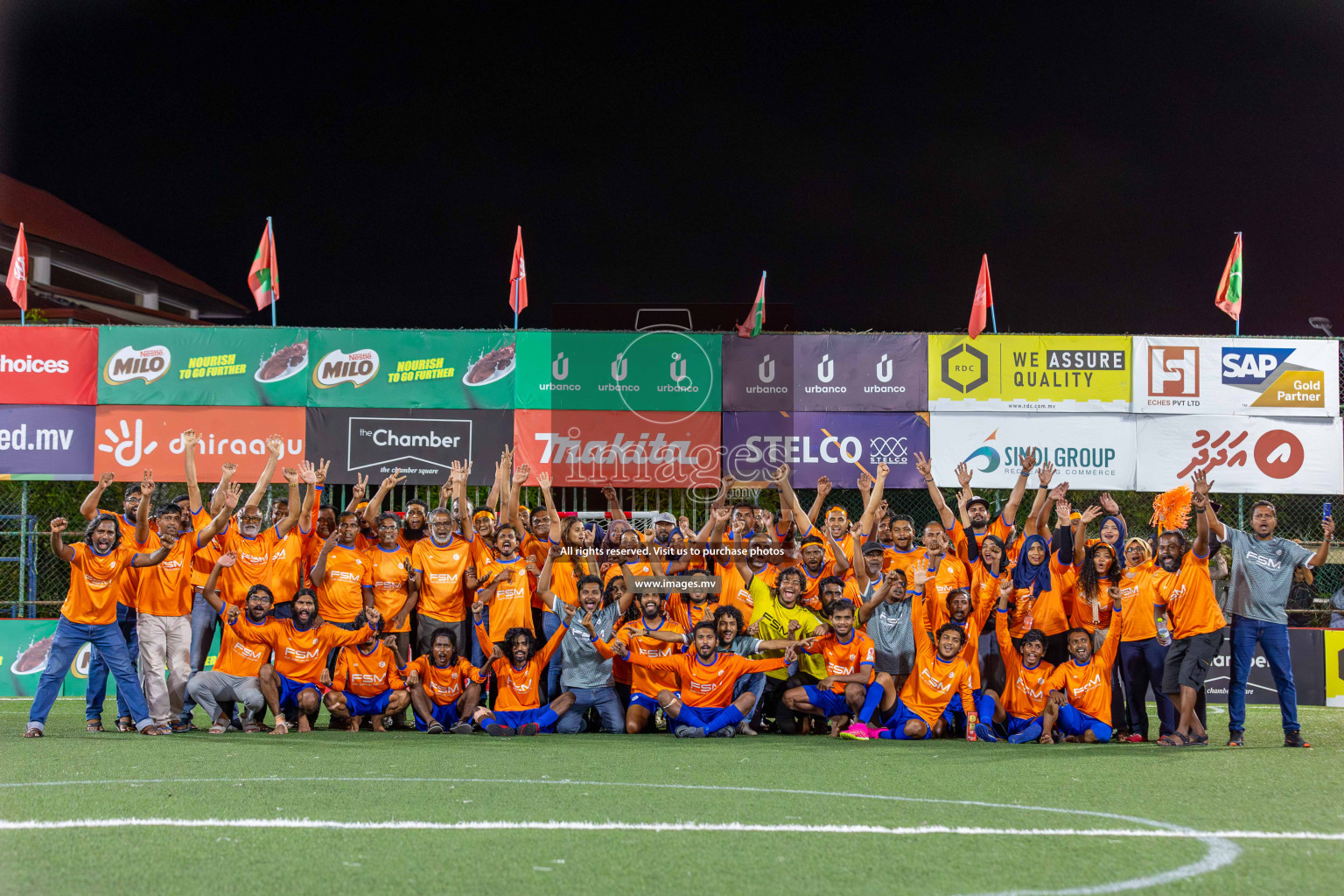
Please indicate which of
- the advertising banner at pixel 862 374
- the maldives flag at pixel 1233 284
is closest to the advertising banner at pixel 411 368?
the advertising banner at pixel 862 374

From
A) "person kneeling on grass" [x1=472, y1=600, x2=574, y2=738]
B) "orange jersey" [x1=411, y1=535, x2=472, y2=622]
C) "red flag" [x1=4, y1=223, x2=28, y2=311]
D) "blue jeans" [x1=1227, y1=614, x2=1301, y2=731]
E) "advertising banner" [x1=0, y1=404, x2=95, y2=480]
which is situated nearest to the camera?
"blue jeans" [x1=1227, y1=614, x2=1301, y2=731]

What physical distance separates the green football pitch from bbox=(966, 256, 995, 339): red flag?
7.82m

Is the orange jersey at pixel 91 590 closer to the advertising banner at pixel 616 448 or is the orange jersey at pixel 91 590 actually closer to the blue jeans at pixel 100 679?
the blue jeans at pixel 100 679

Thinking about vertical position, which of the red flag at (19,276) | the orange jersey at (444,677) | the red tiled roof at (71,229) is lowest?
the orange jersey at (444,677)

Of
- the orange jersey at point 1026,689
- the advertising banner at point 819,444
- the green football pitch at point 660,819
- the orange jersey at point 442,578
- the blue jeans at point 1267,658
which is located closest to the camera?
the green football pitch at point 660,819

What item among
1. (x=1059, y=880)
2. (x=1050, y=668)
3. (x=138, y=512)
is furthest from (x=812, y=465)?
(x=1059, y=880)

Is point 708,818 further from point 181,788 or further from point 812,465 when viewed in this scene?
point 812,465

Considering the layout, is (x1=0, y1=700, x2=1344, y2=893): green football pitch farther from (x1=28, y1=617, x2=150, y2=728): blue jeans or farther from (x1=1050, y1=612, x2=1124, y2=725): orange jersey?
(x1=1050, y1=612, x2=1124, y2=725): orange jersey

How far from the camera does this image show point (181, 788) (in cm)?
587

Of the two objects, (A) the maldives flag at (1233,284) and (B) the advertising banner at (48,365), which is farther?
(A) the maldives flag at (1233,284)

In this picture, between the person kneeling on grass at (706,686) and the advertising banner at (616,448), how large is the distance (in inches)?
201

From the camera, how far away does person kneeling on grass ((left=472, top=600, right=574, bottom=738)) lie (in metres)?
9.05

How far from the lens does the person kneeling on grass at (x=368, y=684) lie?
9172mm

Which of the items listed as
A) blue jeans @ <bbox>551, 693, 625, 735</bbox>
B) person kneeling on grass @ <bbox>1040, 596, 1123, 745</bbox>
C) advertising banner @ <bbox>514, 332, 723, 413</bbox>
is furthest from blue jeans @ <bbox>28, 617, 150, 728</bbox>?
person kneeling on grass @ <bbox>1040, 596, 1123, 745</bbox>
